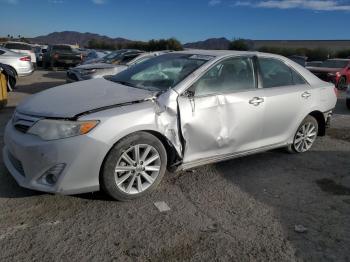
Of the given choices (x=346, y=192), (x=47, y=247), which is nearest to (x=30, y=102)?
(x=47, y=247)

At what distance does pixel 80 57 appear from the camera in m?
22.8

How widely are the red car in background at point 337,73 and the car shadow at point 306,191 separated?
1215 cm

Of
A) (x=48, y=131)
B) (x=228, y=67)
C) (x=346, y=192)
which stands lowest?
(x=346, y=192)

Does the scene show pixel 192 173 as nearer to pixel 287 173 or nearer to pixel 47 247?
pixel 287 173

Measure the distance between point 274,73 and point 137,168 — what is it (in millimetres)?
2423

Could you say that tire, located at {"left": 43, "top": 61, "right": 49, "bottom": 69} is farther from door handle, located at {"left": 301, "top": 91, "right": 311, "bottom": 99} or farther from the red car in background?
door handle, located at {"left": 301, "top": 91, "right": 311, "bottom": 99}

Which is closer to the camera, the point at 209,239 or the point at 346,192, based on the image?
the point at 209,239

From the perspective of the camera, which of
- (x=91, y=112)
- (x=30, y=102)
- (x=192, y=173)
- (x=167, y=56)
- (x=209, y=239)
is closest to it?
(x=209, y=239)

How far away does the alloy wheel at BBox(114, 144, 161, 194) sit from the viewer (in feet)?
12.2

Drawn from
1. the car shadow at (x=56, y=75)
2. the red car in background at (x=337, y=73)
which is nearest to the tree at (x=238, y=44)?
the red car in background at (x=337, y=73)

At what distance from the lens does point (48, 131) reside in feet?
11.2

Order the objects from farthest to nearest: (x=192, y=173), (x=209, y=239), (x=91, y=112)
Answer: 1. (x=192, y=173)
2. (x=91, y=112)
3. (x=209, y=239)

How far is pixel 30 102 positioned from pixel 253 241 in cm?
265

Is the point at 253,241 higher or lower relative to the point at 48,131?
lower
